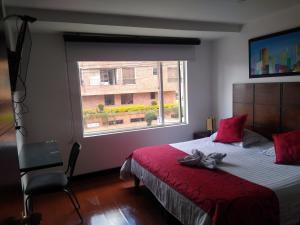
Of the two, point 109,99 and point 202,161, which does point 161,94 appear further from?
point 202,161

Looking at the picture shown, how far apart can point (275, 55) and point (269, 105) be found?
2.28 ft

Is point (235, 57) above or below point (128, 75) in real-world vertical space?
above

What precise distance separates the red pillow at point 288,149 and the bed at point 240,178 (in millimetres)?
98

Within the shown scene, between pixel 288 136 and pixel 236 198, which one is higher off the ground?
pixel 288 136

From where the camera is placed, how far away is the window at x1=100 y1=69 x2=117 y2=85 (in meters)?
3.81

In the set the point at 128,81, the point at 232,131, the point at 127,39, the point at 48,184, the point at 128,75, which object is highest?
the point at 127,39

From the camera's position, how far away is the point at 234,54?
3.89 meters

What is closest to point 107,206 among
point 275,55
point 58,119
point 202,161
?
point 202,161

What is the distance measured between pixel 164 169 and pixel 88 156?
1646 millimetres

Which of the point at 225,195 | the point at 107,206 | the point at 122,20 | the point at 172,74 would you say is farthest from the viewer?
the point at 172,74

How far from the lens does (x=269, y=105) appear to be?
332 centimetres

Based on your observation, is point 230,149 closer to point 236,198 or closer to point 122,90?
point 236,198

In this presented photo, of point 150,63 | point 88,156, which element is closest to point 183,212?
point 88,156

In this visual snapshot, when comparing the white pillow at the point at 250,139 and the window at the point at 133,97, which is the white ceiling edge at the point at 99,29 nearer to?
the window at the point at 133,97
